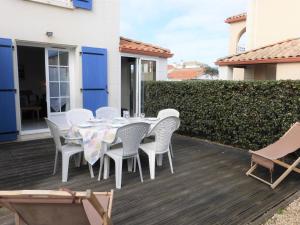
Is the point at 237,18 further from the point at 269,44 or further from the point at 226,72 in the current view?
the point at 226,72

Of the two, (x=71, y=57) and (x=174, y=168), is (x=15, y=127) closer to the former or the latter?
(x=71, y=57)

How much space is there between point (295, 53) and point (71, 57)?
241 inches

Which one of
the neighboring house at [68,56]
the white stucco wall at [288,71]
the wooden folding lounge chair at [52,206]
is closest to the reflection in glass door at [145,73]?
the neighboring house at [68,56]

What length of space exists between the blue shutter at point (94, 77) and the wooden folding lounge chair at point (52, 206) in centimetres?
523

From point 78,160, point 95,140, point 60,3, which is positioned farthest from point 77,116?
point 60,3

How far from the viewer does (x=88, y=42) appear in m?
6.91

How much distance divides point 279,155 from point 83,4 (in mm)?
5830

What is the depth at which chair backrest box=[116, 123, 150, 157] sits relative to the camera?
3.43 m

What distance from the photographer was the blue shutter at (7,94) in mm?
5559

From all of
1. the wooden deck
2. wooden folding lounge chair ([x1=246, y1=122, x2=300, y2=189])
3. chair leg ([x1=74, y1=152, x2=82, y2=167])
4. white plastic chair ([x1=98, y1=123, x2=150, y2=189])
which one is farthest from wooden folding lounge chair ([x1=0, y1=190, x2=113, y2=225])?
wooden folding lounge chair ([x1=246, y1=122, x2=300, y2=189])

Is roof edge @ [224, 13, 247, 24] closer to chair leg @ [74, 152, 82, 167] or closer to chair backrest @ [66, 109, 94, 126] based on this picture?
chair backrest @ [66, 109, 94, 126]

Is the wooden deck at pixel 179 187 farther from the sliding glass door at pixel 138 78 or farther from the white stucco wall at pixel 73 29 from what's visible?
the sliding glass door at pixel 138 78

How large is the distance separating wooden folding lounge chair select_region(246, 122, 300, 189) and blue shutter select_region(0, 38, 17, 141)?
510 cm

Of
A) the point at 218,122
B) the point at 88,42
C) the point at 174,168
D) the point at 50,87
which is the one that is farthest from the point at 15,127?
the point at 218,122
